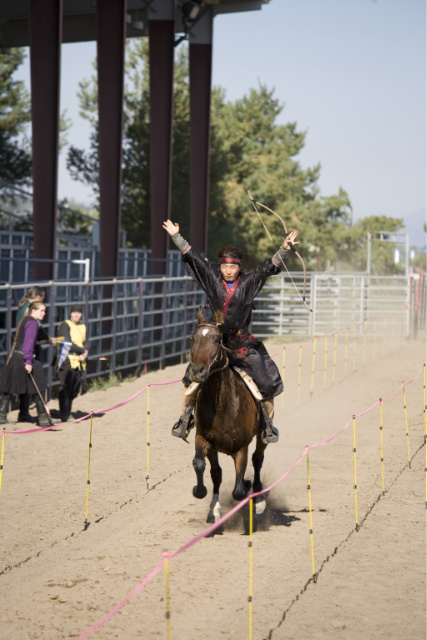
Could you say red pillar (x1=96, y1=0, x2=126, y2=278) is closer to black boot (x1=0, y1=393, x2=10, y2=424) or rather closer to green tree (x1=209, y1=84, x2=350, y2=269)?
black boot (x1=0, y1=393, x2=10, y2=424)

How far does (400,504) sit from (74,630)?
4.88m

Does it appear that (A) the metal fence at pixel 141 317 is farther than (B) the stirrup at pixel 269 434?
Yes

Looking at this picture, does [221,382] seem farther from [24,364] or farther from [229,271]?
[24,364]

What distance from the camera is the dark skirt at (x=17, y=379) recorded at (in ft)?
44.3

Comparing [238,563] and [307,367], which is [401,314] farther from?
[238,563]

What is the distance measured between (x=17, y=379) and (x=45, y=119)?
7.52 m

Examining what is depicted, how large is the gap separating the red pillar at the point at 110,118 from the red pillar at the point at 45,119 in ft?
12.9

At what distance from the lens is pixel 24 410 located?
1417cm

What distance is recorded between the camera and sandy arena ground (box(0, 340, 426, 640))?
640cm

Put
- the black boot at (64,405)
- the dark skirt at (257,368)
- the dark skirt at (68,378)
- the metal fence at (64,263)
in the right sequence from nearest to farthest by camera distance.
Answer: the dark skirt at (257,368)
the dark skirt at (68,378)
the black boot at (64,405)
the metal fence at (64,263)

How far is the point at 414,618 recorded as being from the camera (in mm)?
6500

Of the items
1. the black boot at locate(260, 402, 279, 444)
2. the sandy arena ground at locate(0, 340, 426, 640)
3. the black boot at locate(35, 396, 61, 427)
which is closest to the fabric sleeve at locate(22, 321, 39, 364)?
the black boot at locate(35, 396, 61, 427)

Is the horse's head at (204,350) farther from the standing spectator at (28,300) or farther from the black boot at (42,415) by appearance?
the standing spectator at (28,300)

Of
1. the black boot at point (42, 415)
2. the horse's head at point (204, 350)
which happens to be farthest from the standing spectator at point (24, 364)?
the horse's head at point (204, 350)
